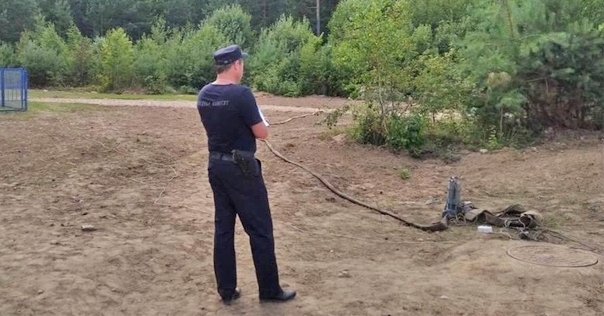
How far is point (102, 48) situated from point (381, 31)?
20.9 m

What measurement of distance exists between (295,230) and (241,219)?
2502 millimetres

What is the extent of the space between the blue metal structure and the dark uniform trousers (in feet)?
44.8

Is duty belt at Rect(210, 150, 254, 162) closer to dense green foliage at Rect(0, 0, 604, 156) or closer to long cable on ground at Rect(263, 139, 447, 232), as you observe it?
long cable on ground at Rect(263, 139, 447, 232)

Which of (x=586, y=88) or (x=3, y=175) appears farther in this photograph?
(x=586, y=88)

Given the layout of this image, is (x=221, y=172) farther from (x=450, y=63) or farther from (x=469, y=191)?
(x=450, y=63)

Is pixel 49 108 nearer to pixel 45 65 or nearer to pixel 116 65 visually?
pixel 116 65

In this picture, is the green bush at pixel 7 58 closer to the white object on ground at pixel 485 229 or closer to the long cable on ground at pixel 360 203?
the long cable on ground at pixel 360 203

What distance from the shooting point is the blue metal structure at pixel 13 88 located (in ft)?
57.2

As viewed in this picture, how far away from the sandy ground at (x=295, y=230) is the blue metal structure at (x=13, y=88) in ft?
12.6

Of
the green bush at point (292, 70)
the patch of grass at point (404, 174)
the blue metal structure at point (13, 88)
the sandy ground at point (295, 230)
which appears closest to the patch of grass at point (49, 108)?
the blue metal structure at point (13, 88)

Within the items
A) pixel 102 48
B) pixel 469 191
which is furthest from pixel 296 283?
pixel 102 48

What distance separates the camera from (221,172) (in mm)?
5105

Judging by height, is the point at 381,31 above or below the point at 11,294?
above

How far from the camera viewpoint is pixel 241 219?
5.15 metres
